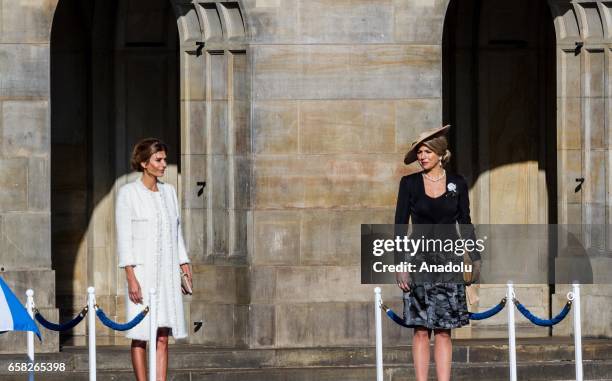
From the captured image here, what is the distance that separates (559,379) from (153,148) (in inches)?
234

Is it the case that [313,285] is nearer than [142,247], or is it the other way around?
[142,247]

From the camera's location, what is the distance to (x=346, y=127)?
2166 cm

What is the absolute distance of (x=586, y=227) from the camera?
75.4 feet

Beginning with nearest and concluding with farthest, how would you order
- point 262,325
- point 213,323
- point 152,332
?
point 152,332, point 262,325, point 213,323

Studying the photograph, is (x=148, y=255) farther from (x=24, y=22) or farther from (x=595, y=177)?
(x=595, y=177)

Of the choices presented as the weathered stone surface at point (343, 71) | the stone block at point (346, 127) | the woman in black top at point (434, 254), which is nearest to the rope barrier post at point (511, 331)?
the woman in black top at point (434, 254)

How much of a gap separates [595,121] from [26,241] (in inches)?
256

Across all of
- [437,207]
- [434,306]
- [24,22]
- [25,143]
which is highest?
[24,22]

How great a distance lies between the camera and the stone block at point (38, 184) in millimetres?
21359

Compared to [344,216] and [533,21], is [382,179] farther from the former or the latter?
[533,21]

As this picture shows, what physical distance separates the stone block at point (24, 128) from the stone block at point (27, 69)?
115mm

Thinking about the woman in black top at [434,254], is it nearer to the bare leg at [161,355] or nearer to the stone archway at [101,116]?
the bare leg at [161,355]

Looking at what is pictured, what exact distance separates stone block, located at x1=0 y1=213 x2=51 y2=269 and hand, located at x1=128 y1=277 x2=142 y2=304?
5.14 metres

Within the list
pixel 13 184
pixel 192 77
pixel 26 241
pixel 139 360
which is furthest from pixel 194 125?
pixel 139 360
